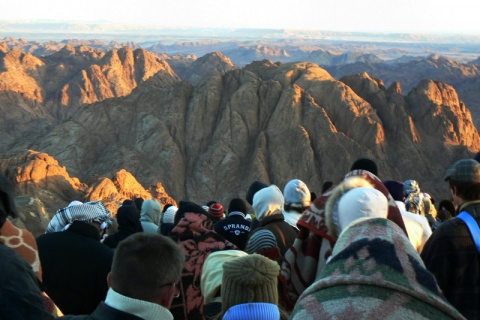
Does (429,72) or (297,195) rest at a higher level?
(297,195)

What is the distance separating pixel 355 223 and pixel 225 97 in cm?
4306

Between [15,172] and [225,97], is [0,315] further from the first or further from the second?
[225,97]

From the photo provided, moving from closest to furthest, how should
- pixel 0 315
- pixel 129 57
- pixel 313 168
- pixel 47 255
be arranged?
1. pixel 0 315
2. pixel 47 255
3. pixel 313 168
4. pixel 129 57

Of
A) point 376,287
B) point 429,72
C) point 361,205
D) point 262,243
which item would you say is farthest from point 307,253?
point 429,72

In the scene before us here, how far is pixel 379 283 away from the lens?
1.45 meters

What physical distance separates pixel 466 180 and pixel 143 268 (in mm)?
2408

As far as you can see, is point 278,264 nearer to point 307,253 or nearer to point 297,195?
point 307,253

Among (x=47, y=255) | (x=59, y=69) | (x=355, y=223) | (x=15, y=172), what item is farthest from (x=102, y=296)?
(x=59, y=69)

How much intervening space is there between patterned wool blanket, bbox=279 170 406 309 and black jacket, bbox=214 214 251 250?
9.99 ft

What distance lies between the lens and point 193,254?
498cm

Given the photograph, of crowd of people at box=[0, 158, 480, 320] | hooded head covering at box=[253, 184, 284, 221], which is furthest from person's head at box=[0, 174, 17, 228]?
hooded head covering at box=[253, 184, 284, 221]

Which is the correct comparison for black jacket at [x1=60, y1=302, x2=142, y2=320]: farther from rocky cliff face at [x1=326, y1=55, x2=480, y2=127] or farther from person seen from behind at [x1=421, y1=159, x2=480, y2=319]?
rocky cliff face at [x1=326, y1=55, x2=480, y2=127]

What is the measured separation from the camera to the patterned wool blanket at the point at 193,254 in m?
4.82

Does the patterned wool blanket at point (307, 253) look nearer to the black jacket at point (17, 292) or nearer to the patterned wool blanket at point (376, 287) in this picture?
the black jacket at point (17, 292)
